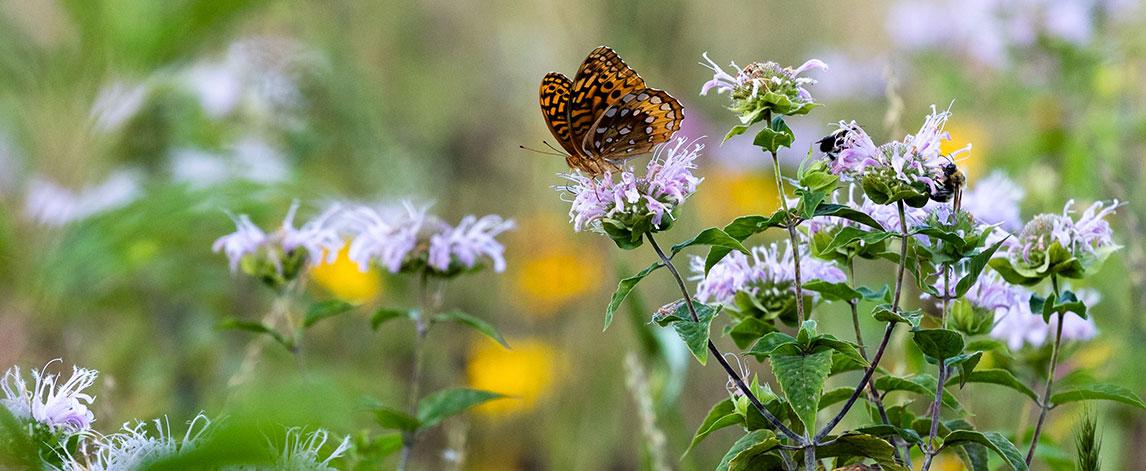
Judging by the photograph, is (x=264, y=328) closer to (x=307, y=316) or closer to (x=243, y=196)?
(x=307, y=316)

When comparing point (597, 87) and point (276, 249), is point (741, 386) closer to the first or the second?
point (597, 87)

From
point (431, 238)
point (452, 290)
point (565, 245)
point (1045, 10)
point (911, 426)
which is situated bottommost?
point (911, 426)

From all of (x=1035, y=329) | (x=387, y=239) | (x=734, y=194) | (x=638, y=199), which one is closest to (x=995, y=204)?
(x=1035, y=329)

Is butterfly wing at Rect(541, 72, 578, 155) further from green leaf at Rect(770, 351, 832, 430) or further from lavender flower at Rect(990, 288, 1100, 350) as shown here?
lavender flower at Rect(990, 288, 1100, 350)

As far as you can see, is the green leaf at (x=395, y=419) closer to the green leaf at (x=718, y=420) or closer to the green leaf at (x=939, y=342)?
the green leaf at (x=718, y=420)

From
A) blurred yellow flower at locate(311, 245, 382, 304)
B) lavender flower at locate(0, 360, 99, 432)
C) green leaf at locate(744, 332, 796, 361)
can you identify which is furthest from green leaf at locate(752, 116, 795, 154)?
blurred yellow flower at locate(311, 245, 382, 304)

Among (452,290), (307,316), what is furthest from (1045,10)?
(307,316)

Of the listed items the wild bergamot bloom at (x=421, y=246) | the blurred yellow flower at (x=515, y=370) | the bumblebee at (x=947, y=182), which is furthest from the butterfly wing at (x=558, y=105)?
the blurred yellow flower at (x=515, y=370)

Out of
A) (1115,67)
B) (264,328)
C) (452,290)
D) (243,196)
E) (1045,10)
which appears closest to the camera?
(264,328)
